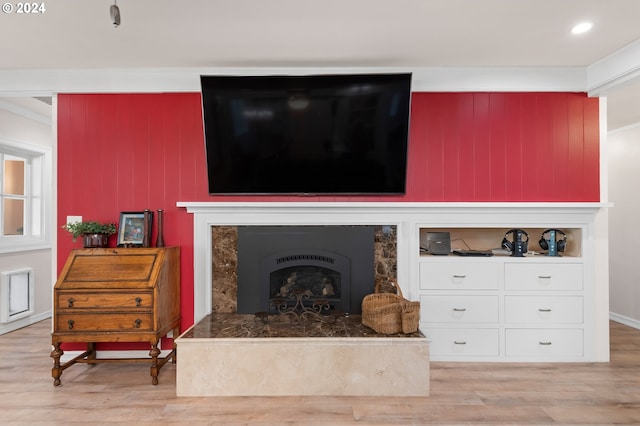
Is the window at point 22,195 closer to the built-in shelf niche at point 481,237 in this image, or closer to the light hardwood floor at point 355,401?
the light hardwood floor at point 355,401

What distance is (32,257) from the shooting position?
4.47 meters

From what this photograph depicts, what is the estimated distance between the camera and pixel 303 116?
9.90 feet

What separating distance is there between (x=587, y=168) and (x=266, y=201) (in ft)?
8.65

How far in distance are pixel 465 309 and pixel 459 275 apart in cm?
27

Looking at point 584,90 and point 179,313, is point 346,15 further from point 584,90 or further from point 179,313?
point 179,313

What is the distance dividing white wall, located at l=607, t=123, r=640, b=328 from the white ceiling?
2.03 m

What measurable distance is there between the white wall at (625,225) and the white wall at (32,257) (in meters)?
6.26

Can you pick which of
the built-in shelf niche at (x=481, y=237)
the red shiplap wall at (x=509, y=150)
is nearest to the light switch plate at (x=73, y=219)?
the red shiplap wall at (x=509, y=150)

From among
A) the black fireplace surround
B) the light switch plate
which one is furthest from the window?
the black fireplace surround

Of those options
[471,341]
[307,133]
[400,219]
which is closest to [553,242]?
[471,341]

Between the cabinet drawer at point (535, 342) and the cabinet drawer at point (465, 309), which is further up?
the cabinet drawer at point (465, 309)

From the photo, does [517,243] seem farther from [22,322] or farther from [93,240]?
[22,322]

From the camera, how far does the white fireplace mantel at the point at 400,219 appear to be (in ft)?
10.5

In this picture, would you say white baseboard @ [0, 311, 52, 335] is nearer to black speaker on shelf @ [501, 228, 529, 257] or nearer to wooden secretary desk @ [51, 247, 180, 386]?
wooden secretary desk @ [51, 247, 180, 386]
